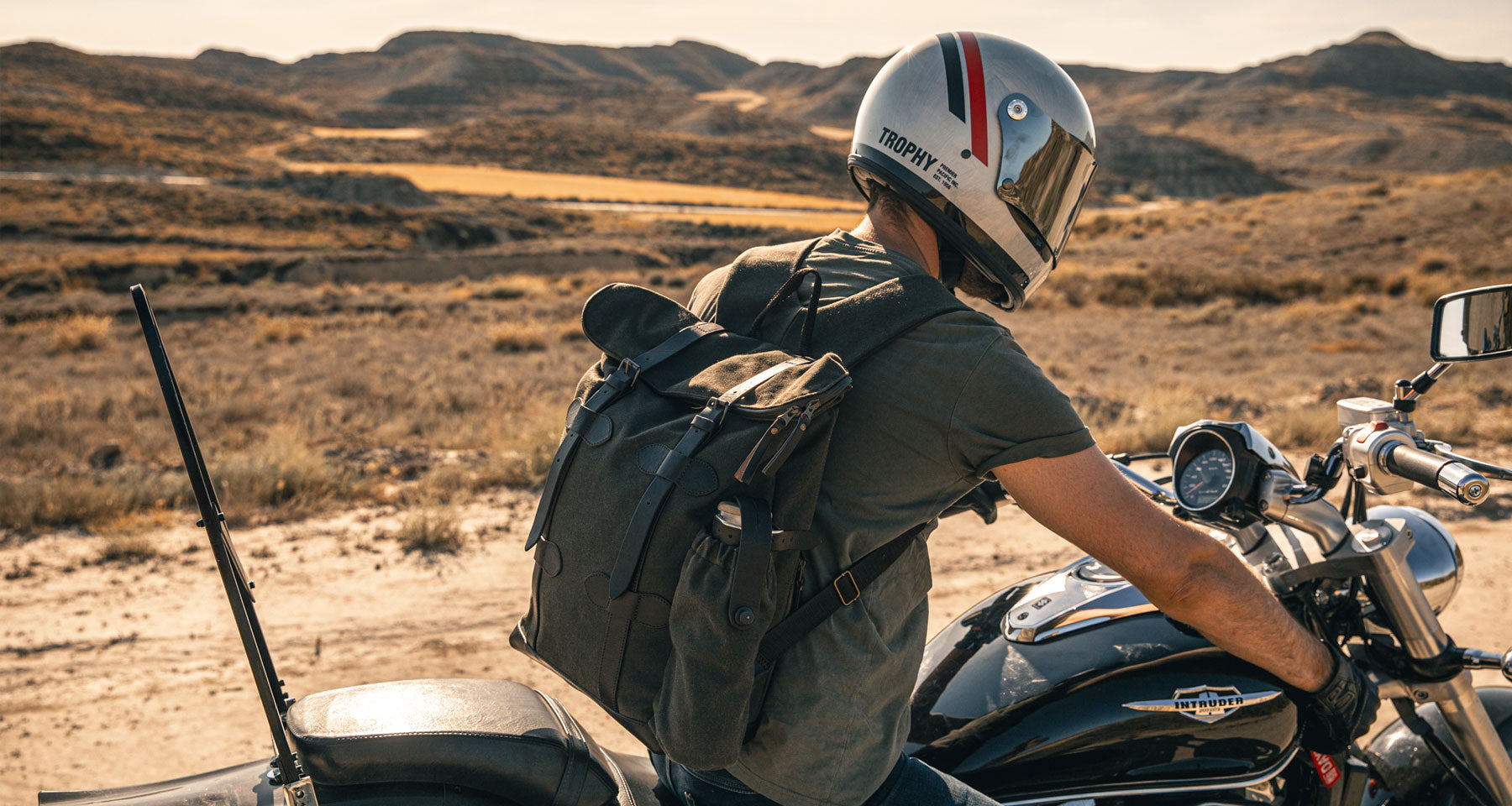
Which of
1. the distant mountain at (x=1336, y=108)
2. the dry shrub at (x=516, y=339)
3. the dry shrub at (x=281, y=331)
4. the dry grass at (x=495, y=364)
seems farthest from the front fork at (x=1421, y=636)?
the distant mountain at (x=1336, y=108)

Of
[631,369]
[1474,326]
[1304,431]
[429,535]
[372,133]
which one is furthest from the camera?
[372,133]

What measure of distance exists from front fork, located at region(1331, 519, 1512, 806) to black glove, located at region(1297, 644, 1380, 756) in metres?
0.16

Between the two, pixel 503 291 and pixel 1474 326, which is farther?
pixel 503 291

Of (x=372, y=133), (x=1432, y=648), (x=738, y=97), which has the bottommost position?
(x=1432, y=648)

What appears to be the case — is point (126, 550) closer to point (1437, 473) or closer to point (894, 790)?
point (894, 790)

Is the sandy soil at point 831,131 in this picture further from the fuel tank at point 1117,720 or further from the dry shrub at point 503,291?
the fuel tank at point 1117,720

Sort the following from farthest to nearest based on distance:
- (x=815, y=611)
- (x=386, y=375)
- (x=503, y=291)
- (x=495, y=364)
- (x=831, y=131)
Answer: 1. (x=831, y=131)
2. (x=503, y=291)
3. (x=495, y=364)
4. (x=386, y=375)
5. (x=815, y=611)

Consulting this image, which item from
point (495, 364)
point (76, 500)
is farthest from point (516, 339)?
point (76, 500)

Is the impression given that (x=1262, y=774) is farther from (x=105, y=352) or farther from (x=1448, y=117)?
(x=1448, y=117)

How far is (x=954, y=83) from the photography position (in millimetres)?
1904

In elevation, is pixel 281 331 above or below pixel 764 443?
below

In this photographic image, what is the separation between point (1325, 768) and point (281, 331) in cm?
1761

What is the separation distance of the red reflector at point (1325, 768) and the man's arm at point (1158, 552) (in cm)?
47

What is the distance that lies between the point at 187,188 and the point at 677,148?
46180 mm
